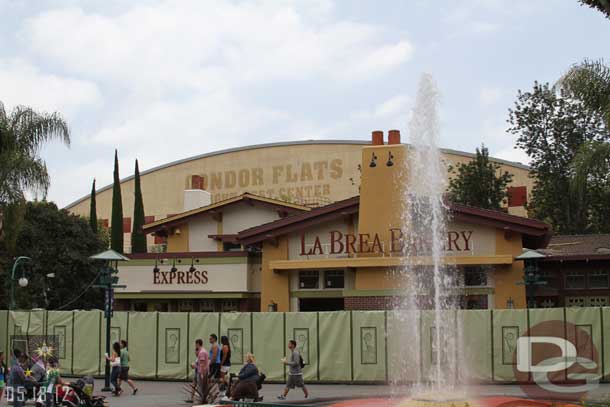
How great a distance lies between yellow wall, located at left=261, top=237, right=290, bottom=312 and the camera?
33.2 meters

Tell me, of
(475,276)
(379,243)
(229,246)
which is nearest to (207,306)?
(229,246)

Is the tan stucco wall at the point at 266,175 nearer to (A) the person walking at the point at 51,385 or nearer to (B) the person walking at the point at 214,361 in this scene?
(B) the person walking at the point at 214,361

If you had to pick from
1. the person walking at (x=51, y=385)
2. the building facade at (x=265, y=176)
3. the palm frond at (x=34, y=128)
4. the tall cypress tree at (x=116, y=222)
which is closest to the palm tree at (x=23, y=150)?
the palm frond at (x=34, y=128)

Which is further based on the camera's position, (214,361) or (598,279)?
(598,279)

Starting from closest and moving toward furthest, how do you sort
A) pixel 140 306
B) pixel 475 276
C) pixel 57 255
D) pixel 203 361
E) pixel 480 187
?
1. pixel 203 361
2. pixel 475 276
3. pixel 140 306
4. pixel 480 187
5. pixel 57 255

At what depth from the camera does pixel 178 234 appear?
41250mm

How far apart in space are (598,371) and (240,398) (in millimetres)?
10587

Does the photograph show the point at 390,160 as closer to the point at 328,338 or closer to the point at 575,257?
the point at 575,257

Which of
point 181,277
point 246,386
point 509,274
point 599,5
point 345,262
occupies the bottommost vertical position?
point 246,386

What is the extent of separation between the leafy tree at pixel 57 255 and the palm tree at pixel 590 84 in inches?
1354

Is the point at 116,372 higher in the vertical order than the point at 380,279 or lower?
lower

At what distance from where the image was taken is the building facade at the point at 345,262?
3069cm

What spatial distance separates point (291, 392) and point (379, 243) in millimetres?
10009

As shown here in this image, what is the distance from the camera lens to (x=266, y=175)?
71.8 m
